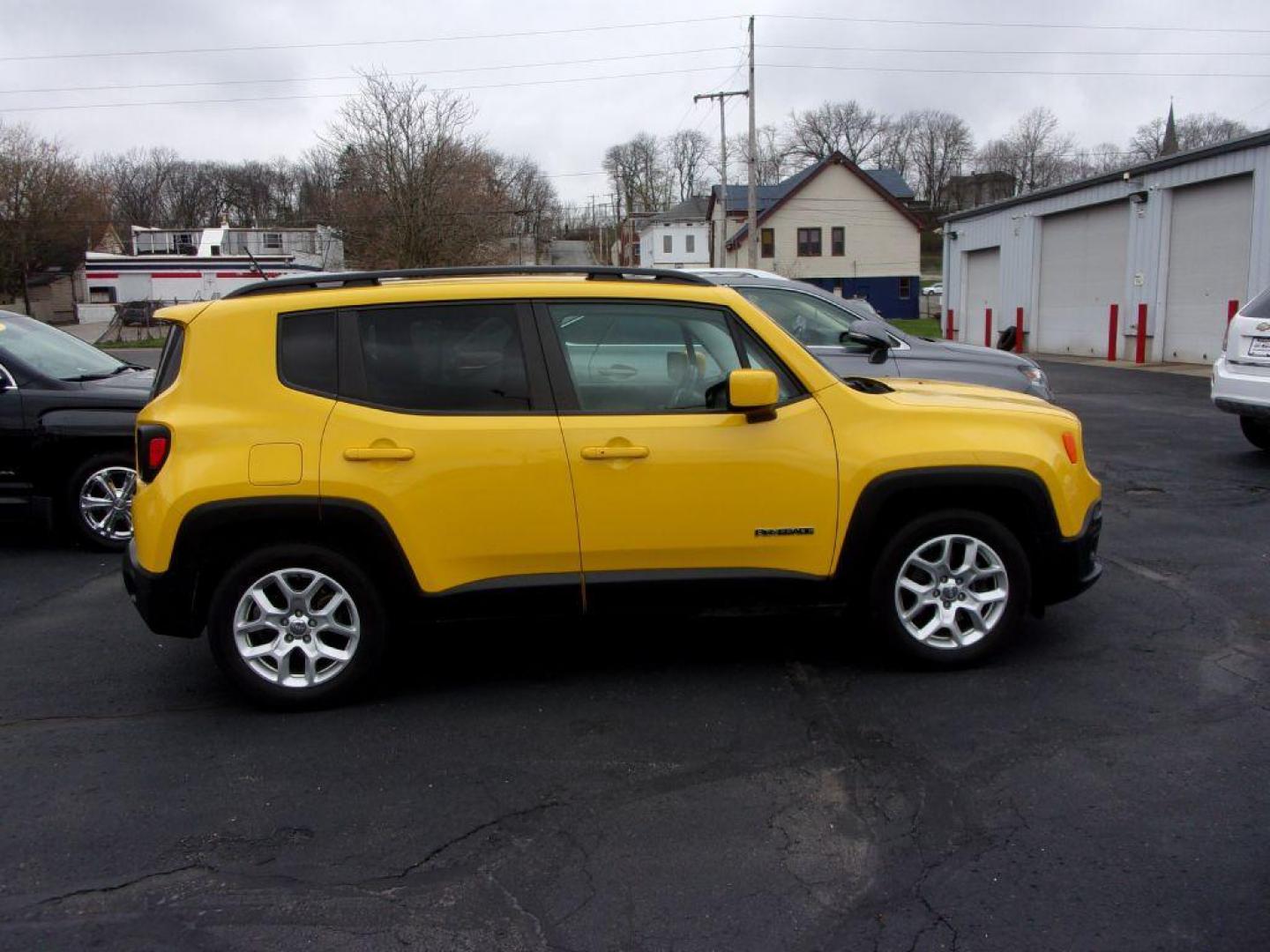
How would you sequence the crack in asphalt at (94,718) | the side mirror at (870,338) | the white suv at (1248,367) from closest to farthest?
the crack in asphalt at (94,718) < the side mirror at (870,338) < the white suv at (1248,367)

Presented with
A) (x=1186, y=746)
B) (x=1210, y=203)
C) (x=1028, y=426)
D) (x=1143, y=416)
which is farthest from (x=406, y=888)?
(x=1210, y=203)

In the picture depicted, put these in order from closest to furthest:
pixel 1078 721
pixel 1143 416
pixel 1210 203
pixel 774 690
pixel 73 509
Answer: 1. pixel 1078 721
2. pixel 774 690
3. pixel 73 509
4. pixel 1143 416
5. pixel 1210 203

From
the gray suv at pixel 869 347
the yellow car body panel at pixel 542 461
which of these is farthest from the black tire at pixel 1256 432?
the yellow car body panel at pixel 542 461

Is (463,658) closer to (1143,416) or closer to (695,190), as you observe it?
(1143,416)

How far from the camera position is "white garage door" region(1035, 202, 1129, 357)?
83.5ft

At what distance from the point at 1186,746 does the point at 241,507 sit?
3.73m

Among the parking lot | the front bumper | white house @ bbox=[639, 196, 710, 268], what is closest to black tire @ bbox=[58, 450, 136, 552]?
the parking lot

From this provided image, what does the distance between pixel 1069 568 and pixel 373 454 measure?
3.06 meters

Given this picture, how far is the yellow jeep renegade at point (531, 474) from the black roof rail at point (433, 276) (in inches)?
0.6

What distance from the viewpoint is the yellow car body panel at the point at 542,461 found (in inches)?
168

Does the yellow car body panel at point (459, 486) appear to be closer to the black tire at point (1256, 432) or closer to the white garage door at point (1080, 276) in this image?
the black tire at point (1256, 432)

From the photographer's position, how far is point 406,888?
123 inches

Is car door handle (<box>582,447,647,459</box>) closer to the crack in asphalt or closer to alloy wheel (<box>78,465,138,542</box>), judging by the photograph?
the crack in asphalt

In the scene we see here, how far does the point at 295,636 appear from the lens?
438cm
